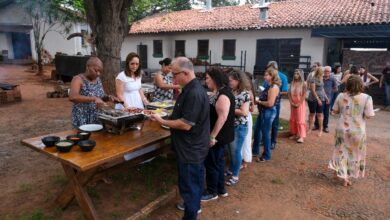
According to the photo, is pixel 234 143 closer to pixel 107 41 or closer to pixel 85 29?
pixel 107 41

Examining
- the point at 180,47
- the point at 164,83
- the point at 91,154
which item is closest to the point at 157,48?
the point at 180,47

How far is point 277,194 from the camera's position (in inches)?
159

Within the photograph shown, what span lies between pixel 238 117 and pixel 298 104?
2686 mm

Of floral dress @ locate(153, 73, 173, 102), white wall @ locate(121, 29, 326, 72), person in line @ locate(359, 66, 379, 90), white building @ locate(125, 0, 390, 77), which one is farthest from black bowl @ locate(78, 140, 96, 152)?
white wall @ locate(121, 29, 326, 72)

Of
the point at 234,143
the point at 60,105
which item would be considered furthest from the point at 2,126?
the point at 234,143

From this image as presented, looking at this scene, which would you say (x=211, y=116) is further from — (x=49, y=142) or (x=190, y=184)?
(x=49, y=142)

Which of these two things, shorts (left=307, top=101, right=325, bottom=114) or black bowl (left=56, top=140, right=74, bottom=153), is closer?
black bowl (left=56, top=140, right=74, bottom=153)

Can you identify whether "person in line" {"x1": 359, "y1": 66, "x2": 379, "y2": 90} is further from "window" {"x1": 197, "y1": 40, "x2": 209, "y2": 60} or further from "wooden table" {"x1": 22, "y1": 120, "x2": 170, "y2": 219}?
"window" {"x1": 197, "y1": 40, "x2": 209, "y2": 60}

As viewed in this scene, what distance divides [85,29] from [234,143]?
919 inches

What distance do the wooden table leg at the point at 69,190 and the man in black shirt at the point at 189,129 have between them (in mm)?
994

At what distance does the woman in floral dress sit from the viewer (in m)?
4.01

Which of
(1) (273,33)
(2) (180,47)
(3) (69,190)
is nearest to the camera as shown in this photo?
(3) (69,190)

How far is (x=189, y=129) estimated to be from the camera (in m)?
2.74

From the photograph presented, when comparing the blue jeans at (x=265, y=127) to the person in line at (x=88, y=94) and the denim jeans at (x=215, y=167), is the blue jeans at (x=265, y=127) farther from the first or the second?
the person in line at (x=88, y=94)
